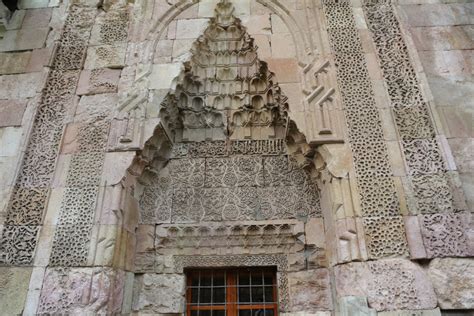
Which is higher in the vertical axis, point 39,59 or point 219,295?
point 39,59

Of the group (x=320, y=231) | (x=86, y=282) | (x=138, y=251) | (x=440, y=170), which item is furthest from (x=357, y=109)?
(x=86, y=282)

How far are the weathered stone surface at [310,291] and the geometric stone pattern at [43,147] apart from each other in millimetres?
2594

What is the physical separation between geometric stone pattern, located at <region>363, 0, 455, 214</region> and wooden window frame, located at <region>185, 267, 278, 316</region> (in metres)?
1.70

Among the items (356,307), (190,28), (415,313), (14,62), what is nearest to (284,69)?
(190,28)

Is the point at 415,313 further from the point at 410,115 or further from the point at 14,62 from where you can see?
the point at 14,62

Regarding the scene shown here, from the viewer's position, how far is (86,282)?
342 cm

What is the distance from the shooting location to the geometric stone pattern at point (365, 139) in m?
3.40

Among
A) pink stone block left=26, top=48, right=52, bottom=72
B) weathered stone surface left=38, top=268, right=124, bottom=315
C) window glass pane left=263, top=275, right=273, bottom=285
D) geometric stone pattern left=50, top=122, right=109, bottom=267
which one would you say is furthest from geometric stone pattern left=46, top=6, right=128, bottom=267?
window glass pane left=263, top=275, right=273, bottom=285

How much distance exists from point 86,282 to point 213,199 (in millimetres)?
1555

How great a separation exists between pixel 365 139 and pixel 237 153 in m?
1.49

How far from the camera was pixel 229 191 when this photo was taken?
4332mm

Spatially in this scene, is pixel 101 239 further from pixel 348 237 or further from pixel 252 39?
pixel 252 39

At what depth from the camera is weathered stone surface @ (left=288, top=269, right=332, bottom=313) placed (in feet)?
12.3

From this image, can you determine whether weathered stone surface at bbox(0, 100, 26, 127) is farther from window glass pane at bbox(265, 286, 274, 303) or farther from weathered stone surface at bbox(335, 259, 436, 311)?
weathered stone surface at bbox(335, 259, 436, 311)
